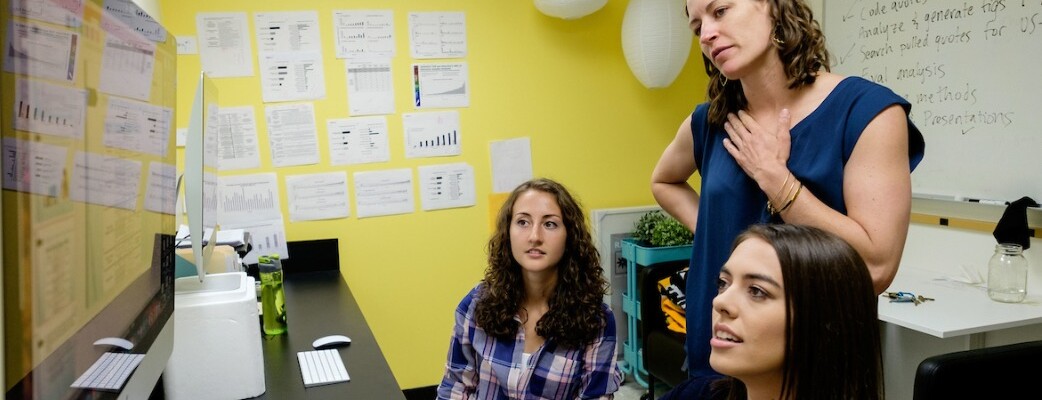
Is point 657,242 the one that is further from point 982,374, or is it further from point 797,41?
point 797,41

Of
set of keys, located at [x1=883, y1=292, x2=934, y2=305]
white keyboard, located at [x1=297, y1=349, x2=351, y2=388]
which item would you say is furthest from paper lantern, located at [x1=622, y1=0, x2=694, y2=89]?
white keyboard, located at [x1=297, y1=349, x2=351, y2=388]

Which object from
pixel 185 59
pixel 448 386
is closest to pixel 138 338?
pixel 448 386

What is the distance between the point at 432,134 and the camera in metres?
3.07

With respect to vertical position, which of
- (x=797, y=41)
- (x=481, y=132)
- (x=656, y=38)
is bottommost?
(x=797, y=41)

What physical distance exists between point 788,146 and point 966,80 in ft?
5.49

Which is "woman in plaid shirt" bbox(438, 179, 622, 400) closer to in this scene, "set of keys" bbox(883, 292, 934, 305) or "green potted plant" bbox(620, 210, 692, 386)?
"set of keys" bbox(883, 292, 934, 305)

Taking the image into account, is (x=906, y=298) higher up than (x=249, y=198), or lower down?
lower down

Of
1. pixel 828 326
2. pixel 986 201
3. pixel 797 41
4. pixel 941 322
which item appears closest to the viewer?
pixel 828 326

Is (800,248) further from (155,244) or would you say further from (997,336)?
(997,336)

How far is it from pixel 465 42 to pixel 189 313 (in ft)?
6.72

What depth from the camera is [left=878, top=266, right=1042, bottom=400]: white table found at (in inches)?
75.0

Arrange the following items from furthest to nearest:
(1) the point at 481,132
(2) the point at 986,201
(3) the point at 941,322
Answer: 1. (1) the point at 481,132
2. (2) the point at 986,201
3. (3) the point at 941,322

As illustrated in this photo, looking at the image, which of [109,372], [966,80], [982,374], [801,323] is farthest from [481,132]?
[109,372]

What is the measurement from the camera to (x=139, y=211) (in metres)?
0.90
